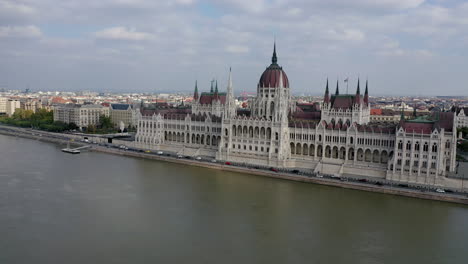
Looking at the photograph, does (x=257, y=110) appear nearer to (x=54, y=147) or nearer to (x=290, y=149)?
(x=290, y=149)

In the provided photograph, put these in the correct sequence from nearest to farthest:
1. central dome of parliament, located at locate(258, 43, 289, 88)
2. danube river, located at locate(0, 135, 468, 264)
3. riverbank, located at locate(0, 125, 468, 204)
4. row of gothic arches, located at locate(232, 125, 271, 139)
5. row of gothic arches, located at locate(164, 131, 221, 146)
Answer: danube river, located at locate(0, 135, 468, 264)
riverbank, located at locate(0, 125, 468, 204)
row of gothic arches, located at locate(232, 125, 271, 139)
central dome of parliament, located at locate(258, 43, 289, 88)
row of gothic arches, located at locate(164, 131, 221, 146)

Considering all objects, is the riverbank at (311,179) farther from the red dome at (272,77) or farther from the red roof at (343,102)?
the red roof at (343,102)

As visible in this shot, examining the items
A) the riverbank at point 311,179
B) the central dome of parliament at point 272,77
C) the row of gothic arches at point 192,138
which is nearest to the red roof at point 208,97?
the row of gothic arches at point 192,138

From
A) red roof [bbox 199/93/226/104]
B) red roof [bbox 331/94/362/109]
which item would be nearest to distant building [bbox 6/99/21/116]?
red roof [bbox 199/93/226/104]

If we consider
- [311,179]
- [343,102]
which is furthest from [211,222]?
[343,102]

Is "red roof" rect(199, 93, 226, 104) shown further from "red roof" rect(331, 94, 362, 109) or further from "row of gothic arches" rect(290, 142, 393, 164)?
"red roof" rect(331, 94, 362, 109)

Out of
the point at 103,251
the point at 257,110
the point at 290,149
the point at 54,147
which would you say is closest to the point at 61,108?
the point at 54,147
